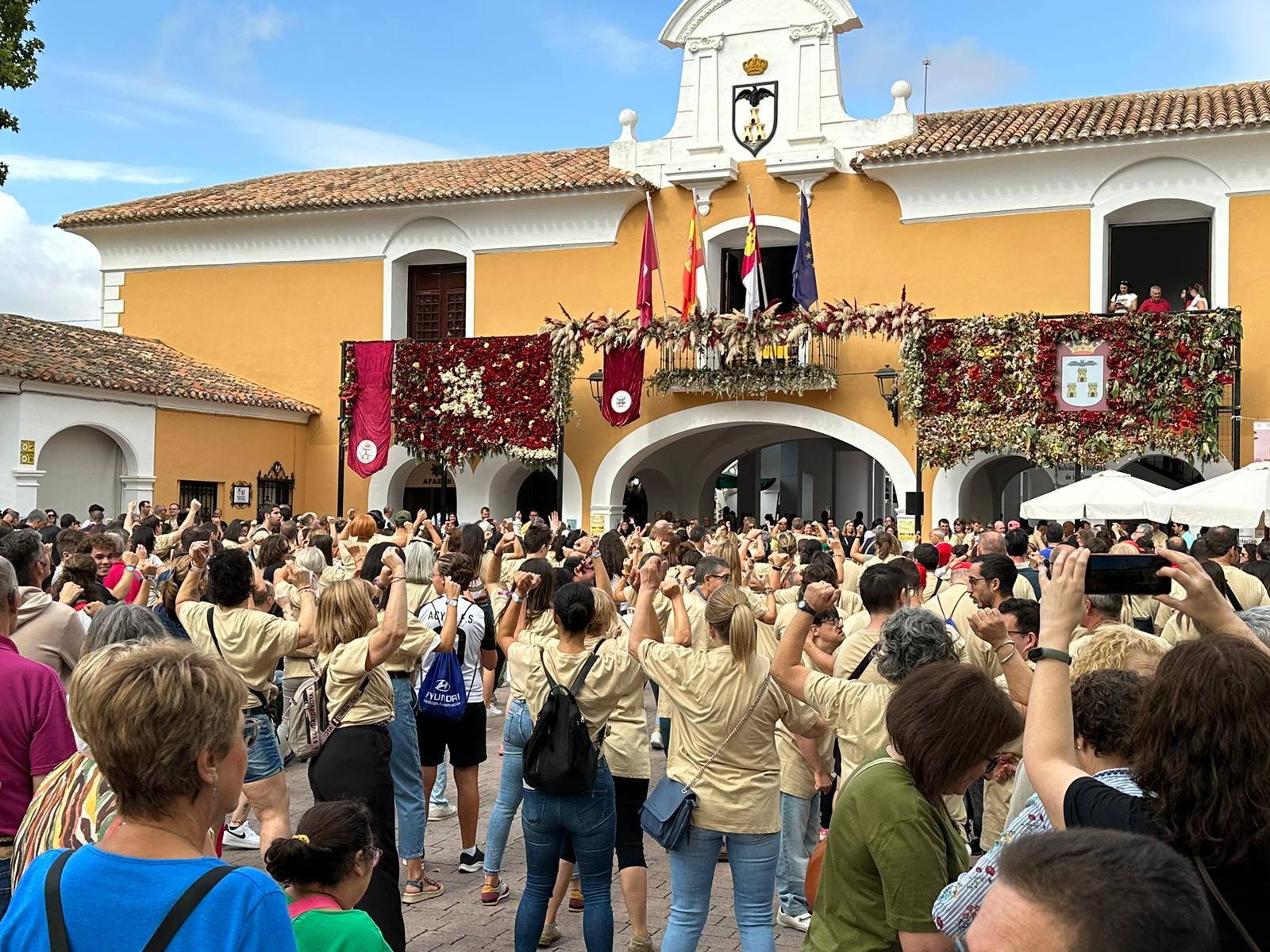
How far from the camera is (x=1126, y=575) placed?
2.91m

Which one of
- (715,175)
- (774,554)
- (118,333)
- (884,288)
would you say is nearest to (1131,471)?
(884,288)

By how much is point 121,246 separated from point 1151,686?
1016 inches

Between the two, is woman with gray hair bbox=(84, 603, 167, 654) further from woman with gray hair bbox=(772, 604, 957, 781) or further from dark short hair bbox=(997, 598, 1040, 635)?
dark short hair bbox=(997, 598, 1040, 635)

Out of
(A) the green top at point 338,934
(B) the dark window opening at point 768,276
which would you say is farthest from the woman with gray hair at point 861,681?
(B) the dark window opening at point 768,276

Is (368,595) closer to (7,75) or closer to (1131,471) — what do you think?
(7,75)

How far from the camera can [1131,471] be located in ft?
79.2

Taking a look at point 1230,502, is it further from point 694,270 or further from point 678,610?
point 694,270

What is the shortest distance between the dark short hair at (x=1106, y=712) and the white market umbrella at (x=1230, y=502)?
9408 millimetres

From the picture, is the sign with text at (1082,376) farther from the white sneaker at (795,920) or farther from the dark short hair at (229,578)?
the dark short hair at (229,578)

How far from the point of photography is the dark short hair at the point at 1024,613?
15.6ft

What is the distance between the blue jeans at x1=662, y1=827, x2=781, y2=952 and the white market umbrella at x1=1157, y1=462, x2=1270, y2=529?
8.44 meters

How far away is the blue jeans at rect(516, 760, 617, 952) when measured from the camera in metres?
4.99

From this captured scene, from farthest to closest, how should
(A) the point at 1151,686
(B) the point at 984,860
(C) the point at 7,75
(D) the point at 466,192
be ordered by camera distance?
(D) the point at 466,192 < (C) the point at 7,75 < (B) the point at 984,860 < (A) the point at 1151,686

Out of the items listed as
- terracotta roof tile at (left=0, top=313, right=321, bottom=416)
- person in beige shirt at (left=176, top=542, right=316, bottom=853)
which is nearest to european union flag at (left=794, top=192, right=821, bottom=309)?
terracotta roof tile at (left=0, top=313, right=321, bottom=416)
